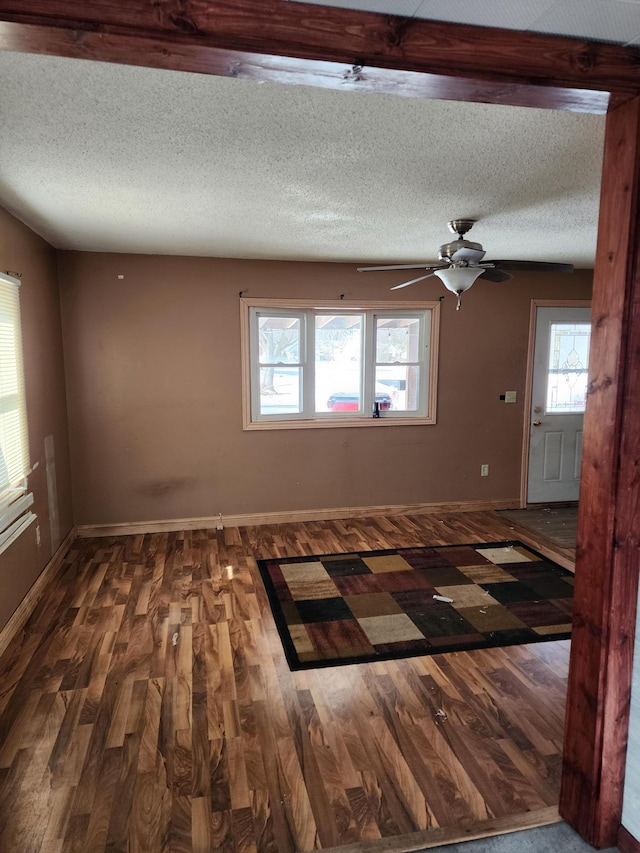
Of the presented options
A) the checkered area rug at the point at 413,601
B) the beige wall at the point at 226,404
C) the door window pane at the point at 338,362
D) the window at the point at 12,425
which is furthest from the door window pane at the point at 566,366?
the window at the point at 12,425

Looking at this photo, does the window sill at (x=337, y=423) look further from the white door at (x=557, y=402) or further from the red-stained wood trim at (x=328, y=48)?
the red-stained wood trim at (x=328, y=48)

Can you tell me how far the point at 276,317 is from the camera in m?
4.85

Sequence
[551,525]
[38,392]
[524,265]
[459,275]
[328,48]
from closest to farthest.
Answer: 1. [328,48]
2. [524,265]
3. [459,275]
4. [38,392]
5. [551,525]

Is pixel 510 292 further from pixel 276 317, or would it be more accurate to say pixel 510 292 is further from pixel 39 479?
pixel 39 479

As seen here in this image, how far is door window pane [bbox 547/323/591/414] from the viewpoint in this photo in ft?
17.6

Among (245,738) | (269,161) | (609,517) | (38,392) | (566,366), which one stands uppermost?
(269,161)

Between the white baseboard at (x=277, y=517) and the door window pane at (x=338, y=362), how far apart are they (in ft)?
3.33

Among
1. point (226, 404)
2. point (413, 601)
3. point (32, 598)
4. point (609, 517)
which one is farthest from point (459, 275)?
point (32, 598)

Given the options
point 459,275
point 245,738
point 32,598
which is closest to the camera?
point 245,738

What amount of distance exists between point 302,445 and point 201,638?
2326 mm

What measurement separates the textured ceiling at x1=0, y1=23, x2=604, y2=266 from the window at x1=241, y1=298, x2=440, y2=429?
1.08 metres

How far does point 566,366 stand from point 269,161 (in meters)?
4.21

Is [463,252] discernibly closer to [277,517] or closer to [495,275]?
[495,275]

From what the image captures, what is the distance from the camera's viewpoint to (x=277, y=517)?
4.99 metres
